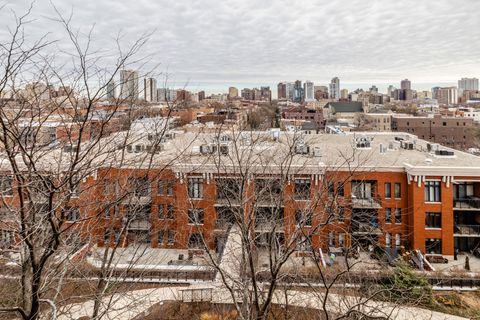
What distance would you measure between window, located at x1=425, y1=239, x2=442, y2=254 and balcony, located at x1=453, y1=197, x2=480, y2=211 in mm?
2297

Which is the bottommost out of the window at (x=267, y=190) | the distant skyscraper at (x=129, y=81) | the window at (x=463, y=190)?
the window at (x=463, y=190)

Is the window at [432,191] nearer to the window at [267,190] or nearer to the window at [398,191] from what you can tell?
the window at [398,191]

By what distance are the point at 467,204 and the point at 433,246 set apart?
10.8ft

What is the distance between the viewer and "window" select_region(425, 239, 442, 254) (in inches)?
918

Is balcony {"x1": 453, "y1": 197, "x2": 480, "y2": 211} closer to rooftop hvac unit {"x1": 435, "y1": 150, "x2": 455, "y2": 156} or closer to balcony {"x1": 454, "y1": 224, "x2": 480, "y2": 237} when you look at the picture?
balcony {"x1": 454, "y1": 224, "x2": 480, "y2": 237}

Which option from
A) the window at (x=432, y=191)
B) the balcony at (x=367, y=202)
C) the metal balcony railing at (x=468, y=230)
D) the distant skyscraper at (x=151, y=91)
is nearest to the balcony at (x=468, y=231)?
the metal balcony railing at (x=468, y=230)

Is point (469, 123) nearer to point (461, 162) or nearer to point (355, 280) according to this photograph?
point (461, 162)

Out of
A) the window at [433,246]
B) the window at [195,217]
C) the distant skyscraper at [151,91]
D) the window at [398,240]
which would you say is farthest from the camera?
the window at [398,240]

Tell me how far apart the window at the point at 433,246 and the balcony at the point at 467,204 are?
2297 mm

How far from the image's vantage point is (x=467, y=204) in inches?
933

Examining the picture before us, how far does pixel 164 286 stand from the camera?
60.4 feet

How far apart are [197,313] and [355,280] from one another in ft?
21.8

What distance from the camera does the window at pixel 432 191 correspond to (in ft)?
77.3

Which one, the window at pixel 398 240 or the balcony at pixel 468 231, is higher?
the balcony at pixel 468 231
